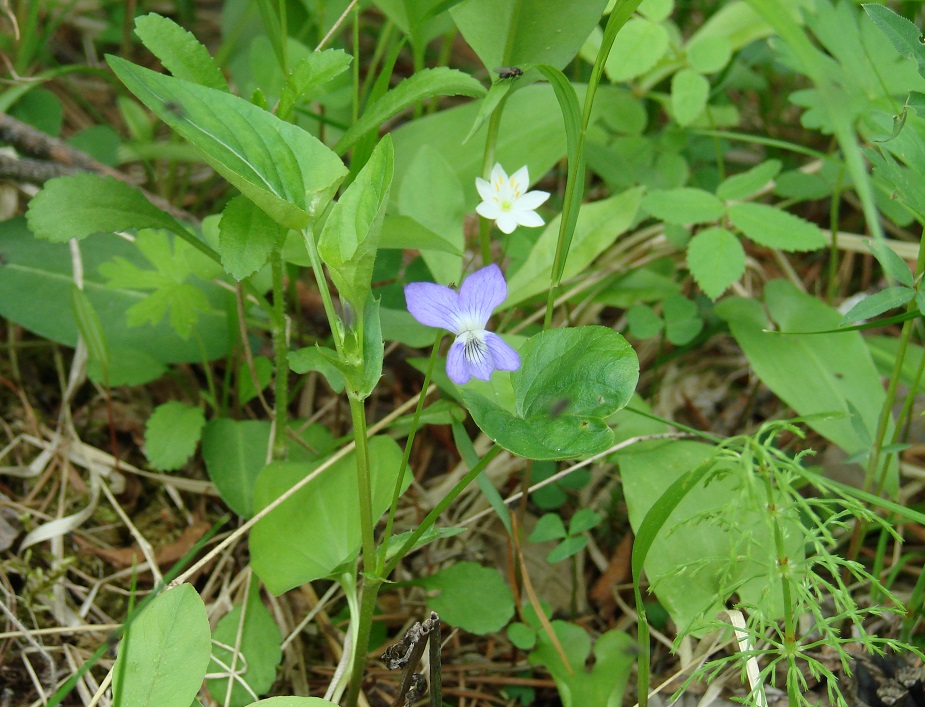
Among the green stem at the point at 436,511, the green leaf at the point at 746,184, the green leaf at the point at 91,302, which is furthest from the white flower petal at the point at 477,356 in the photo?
the green leaf at the point at 746,184

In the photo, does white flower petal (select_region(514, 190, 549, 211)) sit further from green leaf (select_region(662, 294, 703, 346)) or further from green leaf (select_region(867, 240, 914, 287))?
green leaf (select_region(867, 240, 914, 287))

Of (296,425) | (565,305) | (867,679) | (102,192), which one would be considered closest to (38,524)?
(296,425)

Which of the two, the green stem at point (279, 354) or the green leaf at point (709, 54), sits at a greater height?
the green leaf at point (709, 54)

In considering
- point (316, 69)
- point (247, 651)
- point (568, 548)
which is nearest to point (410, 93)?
point (316, 69)

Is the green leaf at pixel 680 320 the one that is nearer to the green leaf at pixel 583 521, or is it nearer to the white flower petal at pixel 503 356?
the green leaf at pixel 583 521

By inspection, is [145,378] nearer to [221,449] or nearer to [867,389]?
[221,449]

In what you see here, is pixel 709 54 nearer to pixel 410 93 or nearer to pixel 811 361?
pixel 811 361
